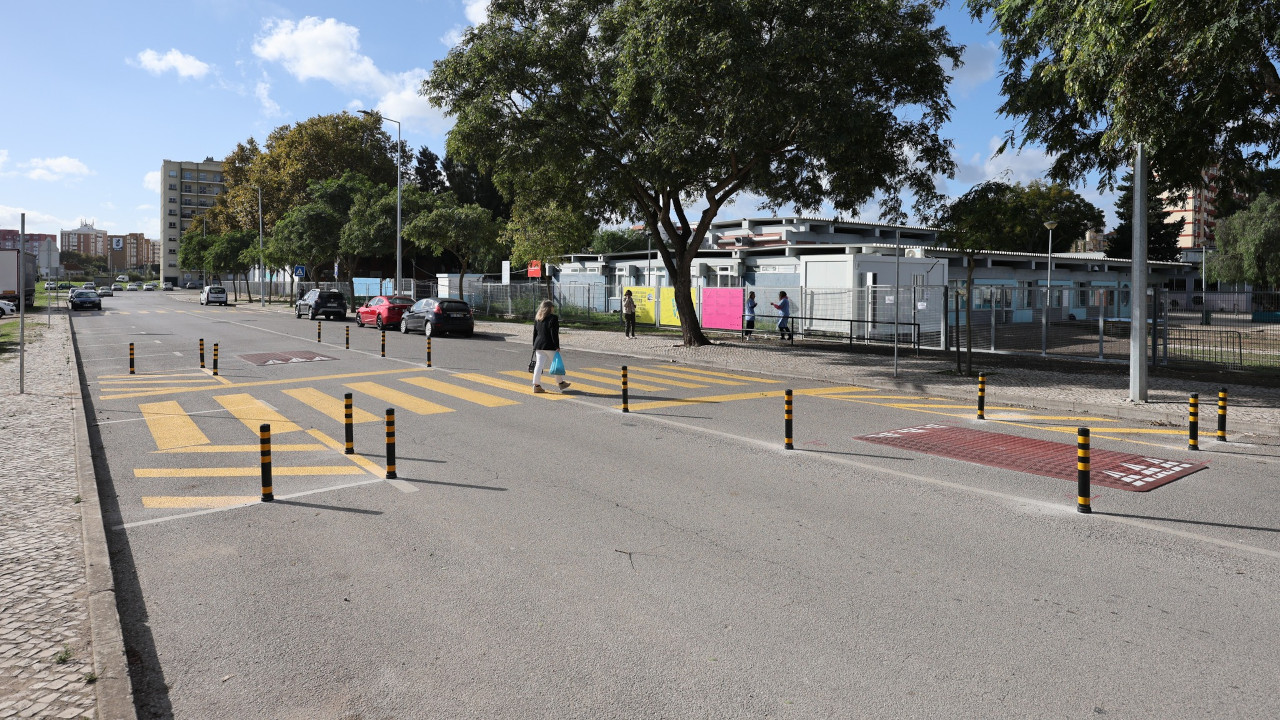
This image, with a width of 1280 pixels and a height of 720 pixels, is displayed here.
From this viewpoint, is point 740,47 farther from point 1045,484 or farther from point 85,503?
point 85,503

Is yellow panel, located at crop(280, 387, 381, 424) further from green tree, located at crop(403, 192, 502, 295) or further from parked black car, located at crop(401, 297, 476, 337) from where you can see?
green tree, located at crop(403, 192, 502, 295)

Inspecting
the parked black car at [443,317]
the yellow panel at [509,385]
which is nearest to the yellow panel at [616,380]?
the yellow panel at [509,385]

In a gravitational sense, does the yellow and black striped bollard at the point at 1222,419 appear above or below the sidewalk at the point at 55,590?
above

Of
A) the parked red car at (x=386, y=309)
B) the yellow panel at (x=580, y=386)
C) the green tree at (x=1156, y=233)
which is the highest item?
the green tree at (x=1156, y=233)

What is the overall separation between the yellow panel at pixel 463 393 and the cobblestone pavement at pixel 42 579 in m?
5.82

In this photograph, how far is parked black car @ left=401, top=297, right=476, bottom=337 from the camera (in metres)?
30.1

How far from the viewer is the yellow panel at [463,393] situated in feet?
46.3

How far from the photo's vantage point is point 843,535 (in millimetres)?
6551

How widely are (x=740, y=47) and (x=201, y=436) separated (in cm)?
1334

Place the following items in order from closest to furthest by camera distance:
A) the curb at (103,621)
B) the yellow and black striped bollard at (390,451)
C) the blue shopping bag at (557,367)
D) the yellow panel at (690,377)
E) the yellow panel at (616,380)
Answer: the curb at (103,621), the yellow and black striped bollard at (390,451), the blue shopping bag at (557,367), the yellow panel at (616,380), the yellow panel at (690,377)

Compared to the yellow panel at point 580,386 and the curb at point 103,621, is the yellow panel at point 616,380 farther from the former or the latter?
the curb at point 103,621

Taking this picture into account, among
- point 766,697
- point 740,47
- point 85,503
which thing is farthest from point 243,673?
point 740,47

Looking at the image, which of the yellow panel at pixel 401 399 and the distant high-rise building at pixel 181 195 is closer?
the yellow panel at pixel 401 399

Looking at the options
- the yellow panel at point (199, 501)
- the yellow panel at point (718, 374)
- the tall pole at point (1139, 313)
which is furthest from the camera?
the yellow panel at point (718, 374)
